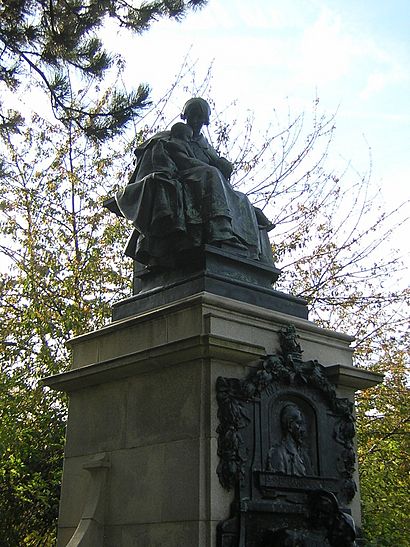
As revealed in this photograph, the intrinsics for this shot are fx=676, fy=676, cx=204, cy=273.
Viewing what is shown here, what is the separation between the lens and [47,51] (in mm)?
Answer: 7137

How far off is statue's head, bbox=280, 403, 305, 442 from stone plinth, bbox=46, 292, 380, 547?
1.58 feet

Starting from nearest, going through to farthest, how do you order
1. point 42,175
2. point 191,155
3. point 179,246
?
point 179,246
point 191,155
point 42,175

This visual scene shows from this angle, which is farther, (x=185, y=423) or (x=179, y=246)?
(x=179, y=246)

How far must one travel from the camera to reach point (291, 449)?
17.4 feet

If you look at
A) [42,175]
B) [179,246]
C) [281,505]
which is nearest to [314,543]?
[281,505]

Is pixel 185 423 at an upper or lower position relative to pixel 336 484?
upper

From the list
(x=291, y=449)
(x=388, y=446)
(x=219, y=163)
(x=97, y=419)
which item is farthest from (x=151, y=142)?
(x=388, y=446)

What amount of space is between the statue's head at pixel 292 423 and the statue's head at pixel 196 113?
10.7 ft

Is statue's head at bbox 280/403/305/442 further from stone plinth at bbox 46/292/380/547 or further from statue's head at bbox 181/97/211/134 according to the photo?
statue's head at bbox 181/97/211/134

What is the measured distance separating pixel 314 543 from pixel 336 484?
776 millimetres

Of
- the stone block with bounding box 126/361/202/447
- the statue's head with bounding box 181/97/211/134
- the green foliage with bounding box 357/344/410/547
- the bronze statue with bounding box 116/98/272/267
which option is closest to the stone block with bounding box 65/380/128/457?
the stone block with bounding box 126/361/202/447

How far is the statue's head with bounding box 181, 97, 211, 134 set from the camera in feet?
23.4

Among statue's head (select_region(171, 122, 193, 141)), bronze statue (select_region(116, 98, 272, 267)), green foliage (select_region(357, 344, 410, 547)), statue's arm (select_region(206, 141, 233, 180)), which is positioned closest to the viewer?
bronze statue (select_region(116, 98, 272, 267))

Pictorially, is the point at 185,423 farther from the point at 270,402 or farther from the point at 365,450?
the point at 365,450
